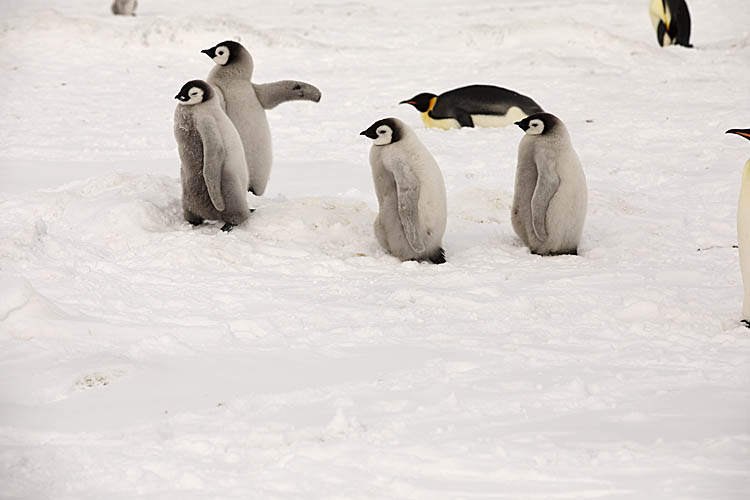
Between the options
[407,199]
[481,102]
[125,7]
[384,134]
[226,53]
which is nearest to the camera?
[407,199]

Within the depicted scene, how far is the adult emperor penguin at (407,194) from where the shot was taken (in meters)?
4.38

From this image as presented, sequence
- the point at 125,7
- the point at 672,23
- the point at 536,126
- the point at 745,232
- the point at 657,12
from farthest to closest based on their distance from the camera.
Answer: the point at 125,7 → the point at 657,12 → the point at 672,23 → the point at 536,126 → the point at 745,232

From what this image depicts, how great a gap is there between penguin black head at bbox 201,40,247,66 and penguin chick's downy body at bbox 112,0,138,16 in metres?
7.14

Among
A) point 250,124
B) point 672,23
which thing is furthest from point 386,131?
point 672,23

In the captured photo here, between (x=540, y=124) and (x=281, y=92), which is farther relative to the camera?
(x=281, y=92)

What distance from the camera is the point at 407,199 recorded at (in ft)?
14.3

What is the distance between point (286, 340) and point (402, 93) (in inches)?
205

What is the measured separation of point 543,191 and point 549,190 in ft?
0.10

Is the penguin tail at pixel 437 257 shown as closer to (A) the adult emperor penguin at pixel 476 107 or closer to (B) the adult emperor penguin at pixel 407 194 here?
(B) the adult emperor penguin at pixel 407 194

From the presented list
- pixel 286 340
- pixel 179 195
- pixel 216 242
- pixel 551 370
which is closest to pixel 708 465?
pixel 551 370

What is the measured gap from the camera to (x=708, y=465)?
2.36 m

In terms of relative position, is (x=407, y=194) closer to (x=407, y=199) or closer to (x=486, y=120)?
(x=407, y=199)

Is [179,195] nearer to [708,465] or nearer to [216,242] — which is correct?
[216,242]

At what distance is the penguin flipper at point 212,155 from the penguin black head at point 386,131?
74 centimetres
